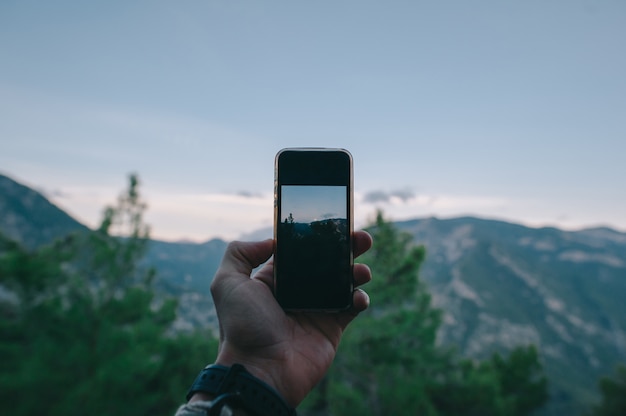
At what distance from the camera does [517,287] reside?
118m

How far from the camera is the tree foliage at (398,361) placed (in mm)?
13109

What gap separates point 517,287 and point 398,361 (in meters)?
122

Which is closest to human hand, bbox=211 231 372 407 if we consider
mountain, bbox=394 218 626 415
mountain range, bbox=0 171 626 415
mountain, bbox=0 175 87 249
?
mountain range, bbox=0 171 626 415

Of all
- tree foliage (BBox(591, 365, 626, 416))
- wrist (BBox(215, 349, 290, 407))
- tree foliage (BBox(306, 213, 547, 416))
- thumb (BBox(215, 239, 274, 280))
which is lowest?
tree foliage (BBox(591, 365, 626, 416))

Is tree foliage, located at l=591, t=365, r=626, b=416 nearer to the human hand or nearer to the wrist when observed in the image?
the human hand

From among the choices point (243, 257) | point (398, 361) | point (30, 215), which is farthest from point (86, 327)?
point (30, 215)

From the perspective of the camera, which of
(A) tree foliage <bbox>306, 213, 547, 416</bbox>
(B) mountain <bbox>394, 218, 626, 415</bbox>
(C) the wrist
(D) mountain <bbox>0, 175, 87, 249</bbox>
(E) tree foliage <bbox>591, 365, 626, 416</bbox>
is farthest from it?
(D) mountain <bbox>0, 175, 87, 249</bbox>

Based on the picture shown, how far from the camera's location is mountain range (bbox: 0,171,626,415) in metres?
86.1

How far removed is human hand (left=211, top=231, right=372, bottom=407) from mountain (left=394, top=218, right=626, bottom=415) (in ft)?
214

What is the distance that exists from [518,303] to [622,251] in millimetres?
A: 72742

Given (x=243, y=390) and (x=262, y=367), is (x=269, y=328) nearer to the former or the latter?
(x=262, y=367)

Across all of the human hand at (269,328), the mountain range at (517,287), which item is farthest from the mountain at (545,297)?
the human hand at (269,328)

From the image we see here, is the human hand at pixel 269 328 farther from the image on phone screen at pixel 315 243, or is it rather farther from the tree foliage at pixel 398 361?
the tree foliage at pixel 398 361

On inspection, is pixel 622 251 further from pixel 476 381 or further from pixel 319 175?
pixel 319 175
